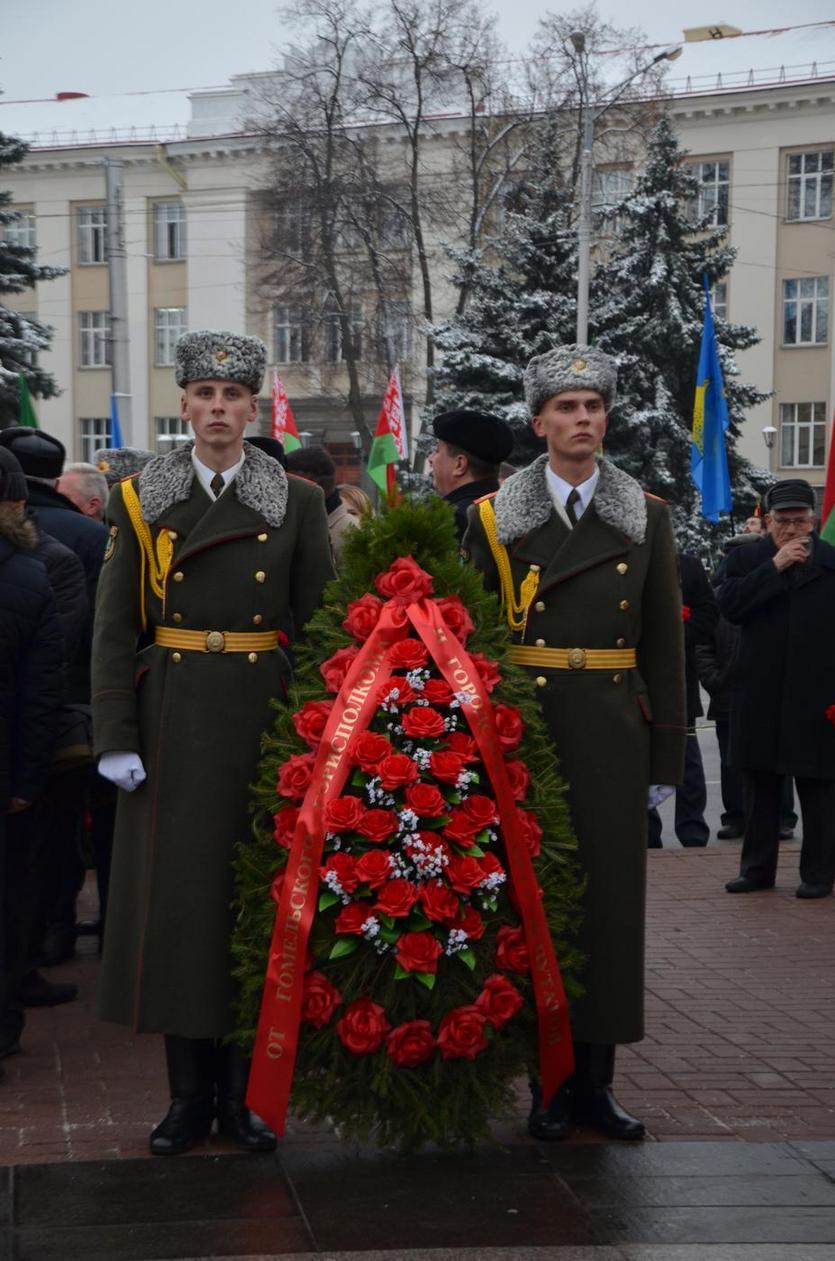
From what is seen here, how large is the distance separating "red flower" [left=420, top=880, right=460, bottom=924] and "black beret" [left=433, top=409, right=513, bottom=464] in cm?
253

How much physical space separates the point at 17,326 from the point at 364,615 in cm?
1861

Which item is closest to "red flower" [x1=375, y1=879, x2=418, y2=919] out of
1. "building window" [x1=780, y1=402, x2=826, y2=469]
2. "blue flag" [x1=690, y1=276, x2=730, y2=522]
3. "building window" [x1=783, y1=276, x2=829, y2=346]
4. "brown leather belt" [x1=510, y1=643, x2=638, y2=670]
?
"brown leather belt" [x1=510, y1=643, x2=638, y2=670]

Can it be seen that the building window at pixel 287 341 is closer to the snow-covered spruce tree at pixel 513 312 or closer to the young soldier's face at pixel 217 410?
the snow-covered spruce tree at pixel 513 312

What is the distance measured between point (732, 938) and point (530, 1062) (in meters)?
3.61

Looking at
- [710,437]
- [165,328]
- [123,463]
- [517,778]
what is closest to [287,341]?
[165,328]

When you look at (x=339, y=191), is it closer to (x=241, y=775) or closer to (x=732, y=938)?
(x=732, y=938)

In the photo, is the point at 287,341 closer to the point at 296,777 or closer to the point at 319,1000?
the point at 296,777

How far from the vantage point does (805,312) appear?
44.8 meters

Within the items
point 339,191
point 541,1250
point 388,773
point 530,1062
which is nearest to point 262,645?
point 388,773

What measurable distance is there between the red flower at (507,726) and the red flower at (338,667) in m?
0.38

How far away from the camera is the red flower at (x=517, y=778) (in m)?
4.43

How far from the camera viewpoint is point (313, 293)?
3816 cm

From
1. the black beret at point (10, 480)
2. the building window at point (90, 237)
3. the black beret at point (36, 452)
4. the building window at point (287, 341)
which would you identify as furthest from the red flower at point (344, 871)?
the building window at point (90, 237)

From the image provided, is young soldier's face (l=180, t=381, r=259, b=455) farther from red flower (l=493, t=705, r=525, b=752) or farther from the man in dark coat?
the man in dark coat
